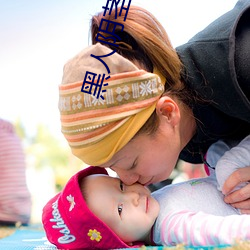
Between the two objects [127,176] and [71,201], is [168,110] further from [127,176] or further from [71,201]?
[71,201]

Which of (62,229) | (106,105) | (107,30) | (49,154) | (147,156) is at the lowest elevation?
(49,154)

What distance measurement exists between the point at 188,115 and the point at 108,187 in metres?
0.26

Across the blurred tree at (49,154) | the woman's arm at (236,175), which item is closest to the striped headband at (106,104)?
the woman's arm at (236,175)

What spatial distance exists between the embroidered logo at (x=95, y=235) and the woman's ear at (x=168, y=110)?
28cm

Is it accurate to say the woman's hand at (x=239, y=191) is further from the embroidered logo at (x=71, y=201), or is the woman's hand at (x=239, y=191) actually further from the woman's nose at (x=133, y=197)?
the embroidered logo at (x=71, y=201)

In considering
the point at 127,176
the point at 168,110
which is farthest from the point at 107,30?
the point at 127,176

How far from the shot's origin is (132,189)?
1.08 m

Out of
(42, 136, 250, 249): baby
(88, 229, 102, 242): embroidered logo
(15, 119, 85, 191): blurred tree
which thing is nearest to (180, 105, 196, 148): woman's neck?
(42, 136, 250, 249): baby

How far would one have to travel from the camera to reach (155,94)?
1.03 m

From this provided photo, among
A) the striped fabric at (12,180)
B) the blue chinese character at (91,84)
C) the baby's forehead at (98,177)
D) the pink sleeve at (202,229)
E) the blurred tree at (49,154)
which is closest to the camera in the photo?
the pink sleeve at (202,229)

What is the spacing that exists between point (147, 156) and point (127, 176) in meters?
0.06

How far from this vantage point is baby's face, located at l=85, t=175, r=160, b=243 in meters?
1.03

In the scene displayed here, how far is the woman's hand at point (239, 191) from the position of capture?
3.59ft

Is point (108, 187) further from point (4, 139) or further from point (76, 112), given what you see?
point (4, 139)
